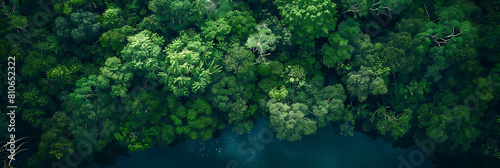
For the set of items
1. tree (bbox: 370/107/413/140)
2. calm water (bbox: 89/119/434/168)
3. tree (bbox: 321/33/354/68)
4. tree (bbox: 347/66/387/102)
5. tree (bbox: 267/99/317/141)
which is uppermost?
tree (bbox: 321/33/354/68)

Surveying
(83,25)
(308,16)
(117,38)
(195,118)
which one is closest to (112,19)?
(117,38)

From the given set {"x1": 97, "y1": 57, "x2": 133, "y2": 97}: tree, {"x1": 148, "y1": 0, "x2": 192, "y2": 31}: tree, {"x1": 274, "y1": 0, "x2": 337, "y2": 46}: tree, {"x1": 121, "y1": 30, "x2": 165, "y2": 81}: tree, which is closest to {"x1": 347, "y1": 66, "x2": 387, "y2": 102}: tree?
{"x1": 274, "y1": 0, "x2": 337, "y2": 46}: tree

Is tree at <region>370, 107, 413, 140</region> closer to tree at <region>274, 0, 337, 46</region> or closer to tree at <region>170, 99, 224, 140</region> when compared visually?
tree at <region>274, 0, 337, 46</region>

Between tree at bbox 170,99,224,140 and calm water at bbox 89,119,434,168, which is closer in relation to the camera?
tree at bbox 170,99,224,140

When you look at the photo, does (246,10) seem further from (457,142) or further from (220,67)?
(457,142)

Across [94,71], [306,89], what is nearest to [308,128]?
[306,89]

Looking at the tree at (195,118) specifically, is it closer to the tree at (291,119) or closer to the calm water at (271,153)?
the calm water at (271,153)
